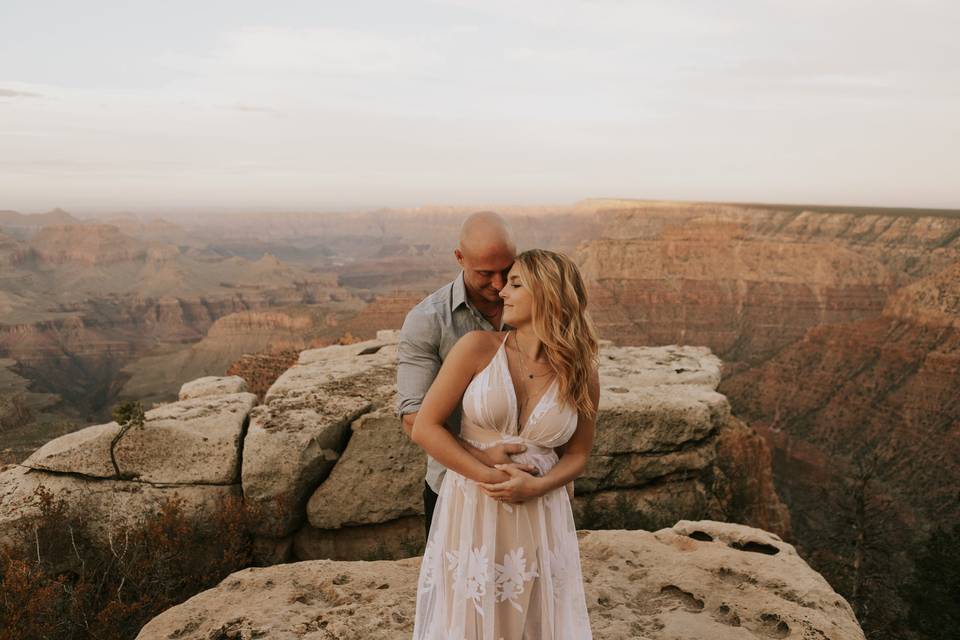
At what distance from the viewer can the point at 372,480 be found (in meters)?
6.38

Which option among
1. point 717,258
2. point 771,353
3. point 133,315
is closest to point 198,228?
point 133,315

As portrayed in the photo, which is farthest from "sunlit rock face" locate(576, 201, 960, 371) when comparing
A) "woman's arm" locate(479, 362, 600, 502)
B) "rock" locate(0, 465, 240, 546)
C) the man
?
"woman's arm" locate(479, 362, 600, 502)

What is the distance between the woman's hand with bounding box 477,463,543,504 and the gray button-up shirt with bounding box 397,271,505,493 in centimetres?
69

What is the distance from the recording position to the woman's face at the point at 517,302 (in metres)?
2.46

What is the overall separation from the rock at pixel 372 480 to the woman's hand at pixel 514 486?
402 cm

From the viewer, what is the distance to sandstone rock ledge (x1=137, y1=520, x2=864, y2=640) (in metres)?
3.93

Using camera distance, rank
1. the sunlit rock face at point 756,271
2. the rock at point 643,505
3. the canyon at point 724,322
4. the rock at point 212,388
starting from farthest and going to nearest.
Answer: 1. the sunlit rock face at point 756,271
2. the canyon at point 724,322
3. the rock at point 212,388
4. the rock at point 643,505

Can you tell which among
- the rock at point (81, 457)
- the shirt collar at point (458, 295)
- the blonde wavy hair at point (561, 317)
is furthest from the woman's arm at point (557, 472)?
the rock at point (81, 457)

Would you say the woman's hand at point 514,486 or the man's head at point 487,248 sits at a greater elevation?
the man's head at point 487,248

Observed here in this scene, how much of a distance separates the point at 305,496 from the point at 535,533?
13.6 feet

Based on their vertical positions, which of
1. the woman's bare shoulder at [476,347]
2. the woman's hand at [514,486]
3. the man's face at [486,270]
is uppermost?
the man's face at [486,270]

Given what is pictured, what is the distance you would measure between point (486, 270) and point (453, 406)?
74 centimetres

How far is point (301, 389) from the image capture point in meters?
7.10

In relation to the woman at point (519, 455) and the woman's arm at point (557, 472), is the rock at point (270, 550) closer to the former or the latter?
the woman at point (519, 455)
